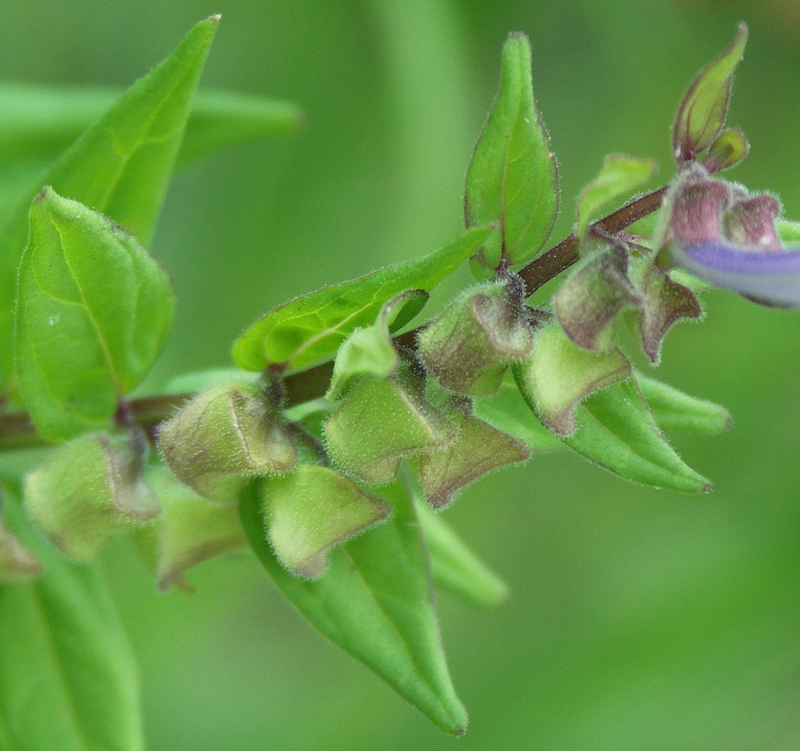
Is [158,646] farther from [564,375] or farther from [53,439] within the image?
[564,375]

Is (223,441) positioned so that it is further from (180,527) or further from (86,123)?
(86,123)

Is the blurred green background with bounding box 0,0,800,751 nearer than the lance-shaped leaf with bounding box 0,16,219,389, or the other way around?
the lance-shaped leaf with bounding box 0,16,219,389

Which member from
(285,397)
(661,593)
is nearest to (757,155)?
(661,593)

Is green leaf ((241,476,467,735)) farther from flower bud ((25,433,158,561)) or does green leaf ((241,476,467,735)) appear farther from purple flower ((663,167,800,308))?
purple flower ((663,167,800,308))

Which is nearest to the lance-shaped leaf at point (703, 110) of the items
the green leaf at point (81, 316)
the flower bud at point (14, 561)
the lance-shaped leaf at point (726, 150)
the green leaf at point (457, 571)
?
the lance-shaped leaf at point (726, 150)

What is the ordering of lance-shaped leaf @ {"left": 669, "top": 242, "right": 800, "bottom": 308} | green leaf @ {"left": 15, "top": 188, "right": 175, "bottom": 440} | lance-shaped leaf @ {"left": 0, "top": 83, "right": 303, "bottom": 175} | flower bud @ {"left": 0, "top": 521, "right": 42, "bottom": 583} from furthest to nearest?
lance-shaped leaf @ {"left": 0, "top": 83, "right": 303, "bottom": 175}
flower bud @ {"left": 0, "top": 521, "right": 42, "bottom": 583}
green leaf @ {"left": 15, "top": 188, "right": 175, "bottom": 440}
lance-shaped leaf @ {"left": 669, "top": 242, "right": 800, "bottom": 308}

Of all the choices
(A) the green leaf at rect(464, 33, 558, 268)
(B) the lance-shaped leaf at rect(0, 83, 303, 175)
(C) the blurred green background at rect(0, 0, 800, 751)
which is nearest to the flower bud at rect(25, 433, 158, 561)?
(A) the green leaf at rect(464, 33, 558, 268)

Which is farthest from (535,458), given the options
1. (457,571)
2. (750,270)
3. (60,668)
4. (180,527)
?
(750,270)

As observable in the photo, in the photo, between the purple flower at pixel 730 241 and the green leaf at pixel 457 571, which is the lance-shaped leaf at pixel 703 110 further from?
the green leaf at pixel 457 571
